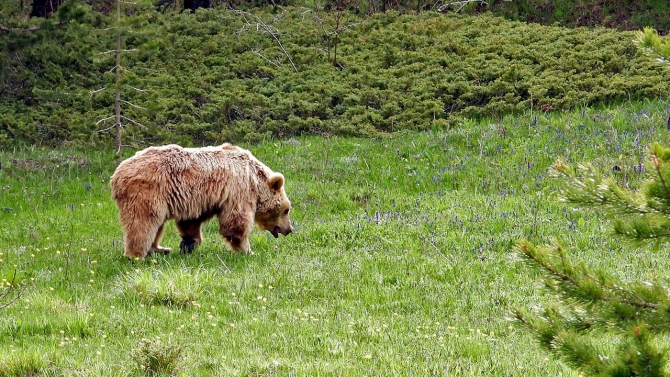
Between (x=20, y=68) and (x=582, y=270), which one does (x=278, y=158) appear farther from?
(x=582, y=270)

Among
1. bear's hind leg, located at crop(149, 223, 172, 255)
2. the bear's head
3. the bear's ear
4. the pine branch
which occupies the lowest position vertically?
bear's hind leg, located at crop(149, 223, 172, 255)

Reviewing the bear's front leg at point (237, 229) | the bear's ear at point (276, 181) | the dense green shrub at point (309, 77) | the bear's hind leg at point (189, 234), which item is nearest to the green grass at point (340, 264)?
the bear's front leg at point (237, 229)

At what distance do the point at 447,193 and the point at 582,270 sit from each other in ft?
32.1

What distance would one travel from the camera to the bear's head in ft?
35.2

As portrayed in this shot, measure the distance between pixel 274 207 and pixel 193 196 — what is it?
1.32m

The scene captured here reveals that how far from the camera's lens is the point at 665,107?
1579 cm

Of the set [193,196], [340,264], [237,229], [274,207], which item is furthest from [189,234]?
[340,264]

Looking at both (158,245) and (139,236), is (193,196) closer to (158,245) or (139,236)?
(139,236)

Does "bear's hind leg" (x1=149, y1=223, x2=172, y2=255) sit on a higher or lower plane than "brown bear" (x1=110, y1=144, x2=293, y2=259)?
lower

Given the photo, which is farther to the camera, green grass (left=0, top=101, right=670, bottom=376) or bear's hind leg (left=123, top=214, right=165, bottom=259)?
bear's hind leg (left=123, top=214, right=165, bottom=259)

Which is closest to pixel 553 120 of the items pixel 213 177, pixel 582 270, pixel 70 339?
pixel 213 177

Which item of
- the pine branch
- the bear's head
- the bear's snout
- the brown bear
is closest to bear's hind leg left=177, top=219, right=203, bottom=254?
the brown bear

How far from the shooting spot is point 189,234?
34.7 feet

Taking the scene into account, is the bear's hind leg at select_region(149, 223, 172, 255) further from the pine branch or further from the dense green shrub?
the pine branch
